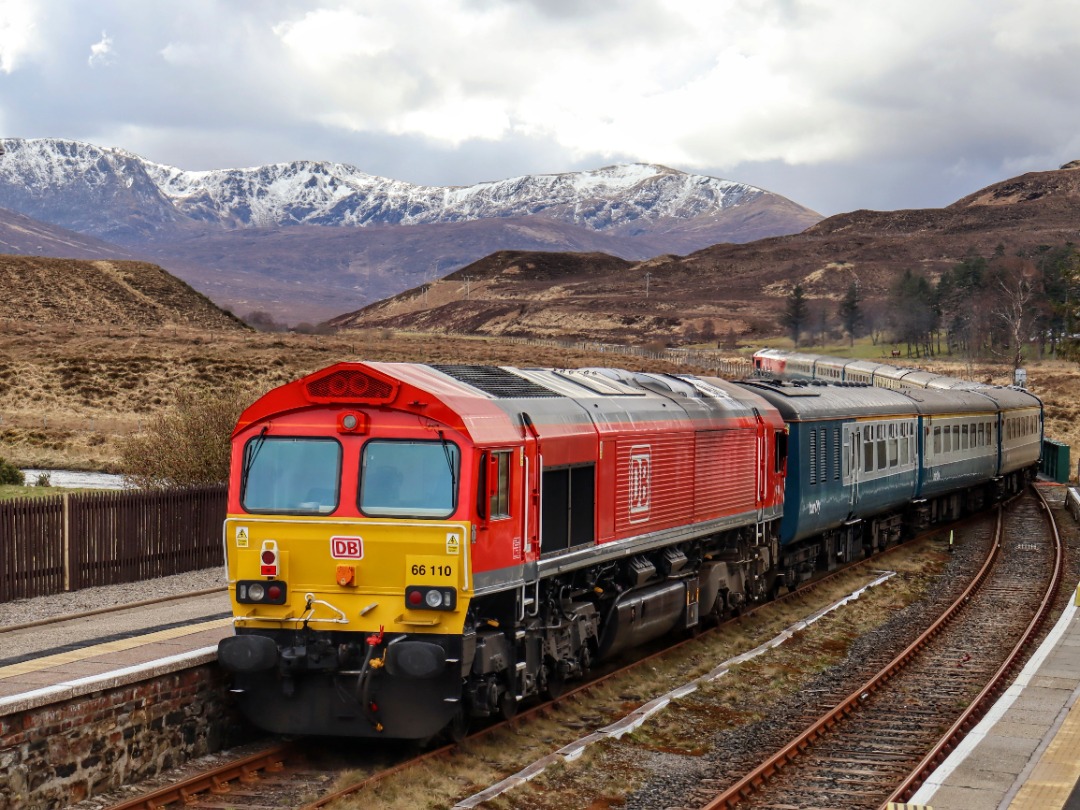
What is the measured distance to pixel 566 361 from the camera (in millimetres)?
91875

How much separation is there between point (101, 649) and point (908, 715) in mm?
9885

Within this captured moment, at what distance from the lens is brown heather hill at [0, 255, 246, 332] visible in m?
109

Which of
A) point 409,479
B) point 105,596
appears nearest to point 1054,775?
point 409,479

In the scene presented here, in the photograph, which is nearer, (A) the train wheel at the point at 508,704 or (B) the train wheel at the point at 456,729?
(B) the train wheel at the point at 456,729

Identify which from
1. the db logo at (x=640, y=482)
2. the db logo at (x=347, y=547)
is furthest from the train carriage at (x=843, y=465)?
the db logo at (x=347, y=547)

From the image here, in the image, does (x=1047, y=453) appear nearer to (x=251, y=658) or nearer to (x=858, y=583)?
(x=858, y=583)

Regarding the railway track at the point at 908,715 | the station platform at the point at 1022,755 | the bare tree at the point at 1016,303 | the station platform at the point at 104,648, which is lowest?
the railway track at the point at 908,715

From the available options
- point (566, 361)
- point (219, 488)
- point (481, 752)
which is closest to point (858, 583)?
point (219, 488)

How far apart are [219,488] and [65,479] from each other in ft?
67.3

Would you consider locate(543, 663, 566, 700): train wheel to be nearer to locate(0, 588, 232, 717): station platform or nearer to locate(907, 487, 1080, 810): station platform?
locate(0, 588, 232, 717): station platform

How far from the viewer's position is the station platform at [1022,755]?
40.9 ft

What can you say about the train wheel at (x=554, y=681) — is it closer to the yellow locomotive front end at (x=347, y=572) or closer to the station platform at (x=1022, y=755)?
the yellow locomotive front end at (x=347, y=572)

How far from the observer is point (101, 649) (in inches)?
598

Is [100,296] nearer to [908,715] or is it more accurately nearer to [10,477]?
[10,477]
